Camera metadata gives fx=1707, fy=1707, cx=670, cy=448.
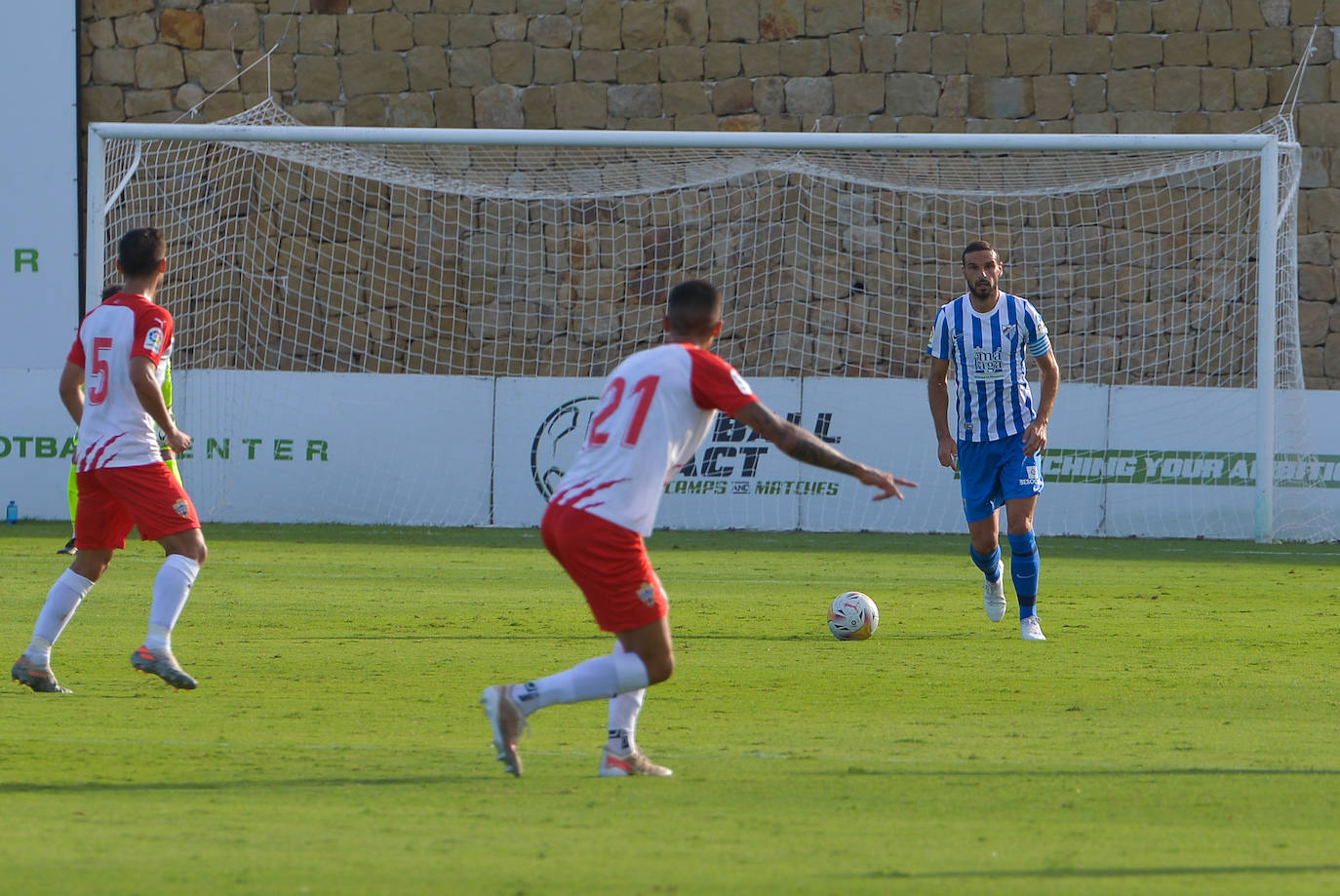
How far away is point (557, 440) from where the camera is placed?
1722 cm

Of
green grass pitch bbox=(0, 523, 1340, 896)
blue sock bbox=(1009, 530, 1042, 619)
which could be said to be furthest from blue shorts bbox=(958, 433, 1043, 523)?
green grass pitch bbox=(0, 523, 1340, 896)

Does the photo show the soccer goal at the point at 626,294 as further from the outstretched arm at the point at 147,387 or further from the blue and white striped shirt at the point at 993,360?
the outstretched arm at the point at 147,387

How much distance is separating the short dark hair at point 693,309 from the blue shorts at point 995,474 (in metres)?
4.19

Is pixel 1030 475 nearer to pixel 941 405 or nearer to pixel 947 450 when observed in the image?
pixel 947 450

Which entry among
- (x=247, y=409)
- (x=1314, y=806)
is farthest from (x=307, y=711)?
(x=247, y=409)

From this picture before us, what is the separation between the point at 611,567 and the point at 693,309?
0.85m

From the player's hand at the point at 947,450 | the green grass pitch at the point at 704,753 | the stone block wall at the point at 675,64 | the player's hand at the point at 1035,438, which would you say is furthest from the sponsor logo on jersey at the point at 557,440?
the player's hand at the point at 1035,438

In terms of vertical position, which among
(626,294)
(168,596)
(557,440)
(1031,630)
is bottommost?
(1031,630)

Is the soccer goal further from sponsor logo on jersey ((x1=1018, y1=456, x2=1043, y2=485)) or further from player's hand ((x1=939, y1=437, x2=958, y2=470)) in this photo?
sponsor logo on jersey ((x1=1018, y1=456, x2=1043, y2=485))

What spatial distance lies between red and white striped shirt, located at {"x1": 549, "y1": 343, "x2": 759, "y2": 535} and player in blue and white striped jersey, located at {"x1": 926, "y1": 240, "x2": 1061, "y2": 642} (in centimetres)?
417

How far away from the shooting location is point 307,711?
657 centimetres

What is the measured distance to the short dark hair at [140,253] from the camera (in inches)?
273

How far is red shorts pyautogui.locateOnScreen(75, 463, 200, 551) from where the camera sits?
6965mm

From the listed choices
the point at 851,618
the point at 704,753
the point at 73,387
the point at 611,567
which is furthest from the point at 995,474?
the point at 73,387
